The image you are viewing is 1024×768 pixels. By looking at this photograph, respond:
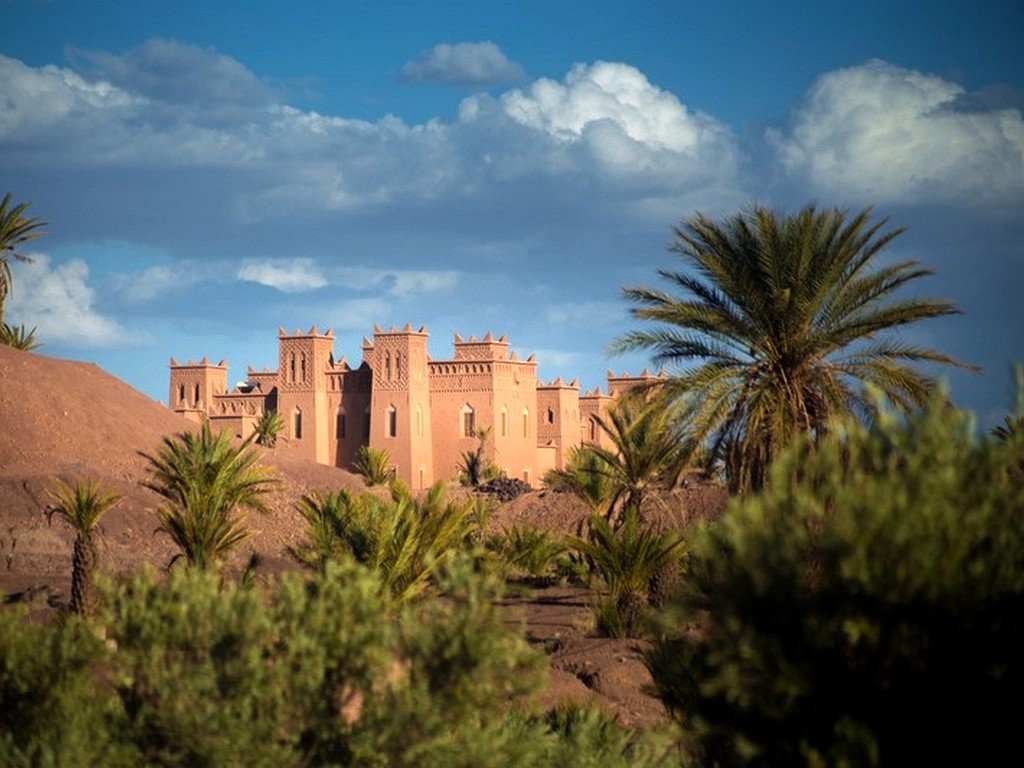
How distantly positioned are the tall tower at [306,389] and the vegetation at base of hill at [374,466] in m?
4.46

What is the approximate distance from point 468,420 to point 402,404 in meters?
2.82

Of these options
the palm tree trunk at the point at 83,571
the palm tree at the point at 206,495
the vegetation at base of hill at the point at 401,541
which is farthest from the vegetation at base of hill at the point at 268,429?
the palm tree trunk at the point at 83,571

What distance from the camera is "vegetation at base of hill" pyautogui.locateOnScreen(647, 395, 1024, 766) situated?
244 inches

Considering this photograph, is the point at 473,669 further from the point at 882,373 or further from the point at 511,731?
the point at 882,373

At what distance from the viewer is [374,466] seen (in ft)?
171

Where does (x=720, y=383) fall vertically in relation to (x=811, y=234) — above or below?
below

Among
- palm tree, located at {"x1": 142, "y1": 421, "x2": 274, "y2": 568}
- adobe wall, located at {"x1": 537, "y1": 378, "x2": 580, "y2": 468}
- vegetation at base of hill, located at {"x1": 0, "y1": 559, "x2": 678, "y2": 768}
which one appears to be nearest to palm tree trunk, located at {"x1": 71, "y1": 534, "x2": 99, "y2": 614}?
palm tree, located at {"x1": 142, "y1": 421, "x2": 274, "y2": 568}

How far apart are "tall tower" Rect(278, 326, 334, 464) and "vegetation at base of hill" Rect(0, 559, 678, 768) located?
163 ft

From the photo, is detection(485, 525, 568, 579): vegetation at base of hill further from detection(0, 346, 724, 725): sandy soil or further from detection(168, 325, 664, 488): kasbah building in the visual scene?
detection(168, 325, 664, 488): kasbah building

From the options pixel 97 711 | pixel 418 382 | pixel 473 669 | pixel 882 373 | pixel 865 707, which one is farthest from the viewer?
pixel 418 382

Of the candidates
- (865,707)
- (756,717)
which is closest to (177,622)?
(756,717)

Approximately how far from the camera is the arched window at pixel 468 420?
57781 mm

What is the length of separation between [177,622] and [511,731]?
230cm

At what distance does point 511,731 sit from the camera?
377 inches
